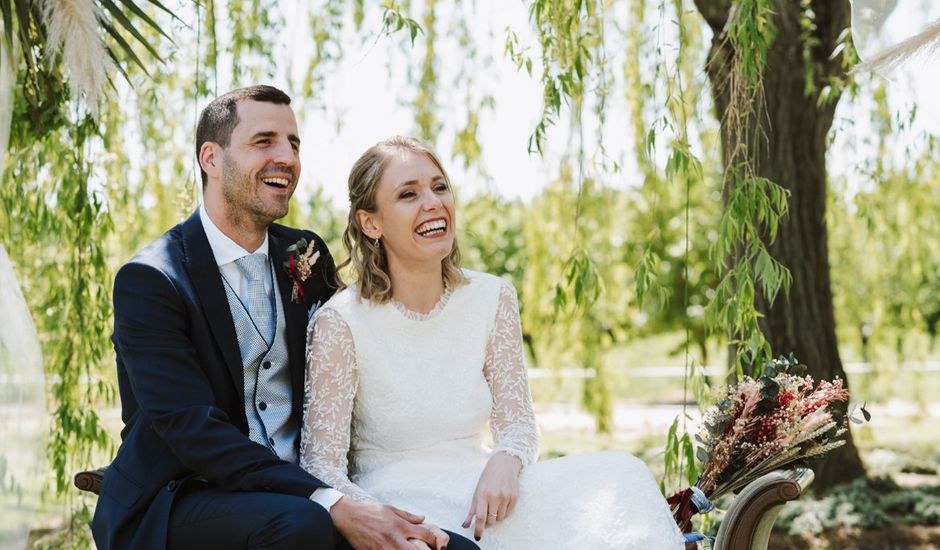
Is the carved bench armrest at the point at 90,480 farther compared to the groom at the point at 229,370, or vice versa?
the carved bench armrest at the point at 90,480

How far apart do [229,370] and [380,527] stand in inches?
22.5

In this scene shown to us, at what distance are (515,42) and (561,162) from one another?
1.97 metres

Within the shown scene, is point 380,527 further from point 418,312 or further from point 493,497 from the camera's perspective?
point 418,312

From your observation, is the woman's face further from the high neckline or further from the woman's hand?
the woman's hand

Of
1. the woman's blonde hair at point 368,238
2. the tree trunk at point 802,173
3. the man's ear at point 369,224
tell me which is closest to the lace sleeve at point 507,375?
the woman's blonde hair at point 368,238

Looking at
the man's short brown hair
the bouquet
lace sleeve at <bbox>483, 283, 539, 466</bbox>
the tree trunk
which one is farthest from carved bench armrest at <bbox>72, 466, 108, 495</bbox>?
the tree trunk

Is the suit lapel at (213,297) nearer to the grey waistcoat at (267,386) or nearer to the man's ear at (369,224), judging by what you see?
the grey waistcoat at (267,386)

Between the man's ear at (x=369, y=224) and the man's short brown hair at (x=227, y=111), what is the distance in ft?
1.21

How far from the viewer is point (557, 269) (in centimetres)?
611

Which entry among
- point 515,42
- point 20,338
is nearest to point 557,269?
point 515,42

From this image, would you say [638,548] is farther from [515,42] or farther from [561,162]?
[561,162]

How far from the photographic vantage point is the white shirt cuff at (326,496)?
250 centimetres

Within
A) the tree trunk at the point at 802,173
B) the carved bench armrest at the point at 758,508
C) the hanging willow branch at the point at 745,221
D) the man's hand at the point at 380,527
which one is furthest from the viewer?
the tree trunk at the point at 802,173

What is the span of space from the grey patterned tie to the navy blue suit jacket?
0.19 ft
